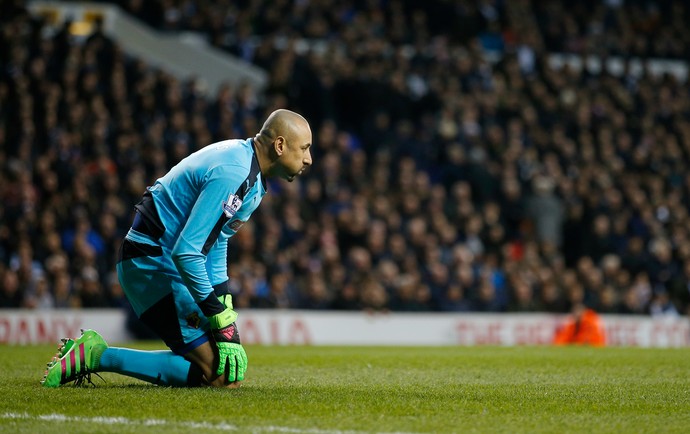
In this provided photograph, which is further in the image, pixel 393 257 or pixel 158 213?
pixel 393 257

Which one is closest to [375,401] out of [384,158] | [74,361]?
[74,361]

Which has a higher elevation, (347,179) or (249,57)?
(249,57)

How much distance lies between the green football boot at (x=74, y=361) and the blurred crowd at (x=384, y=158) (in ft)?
27.0

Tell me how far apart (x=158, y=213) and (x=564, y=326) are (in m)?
12.1

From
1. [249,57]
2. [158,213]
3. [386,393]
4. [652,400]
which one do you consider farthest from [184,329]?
[249,57]

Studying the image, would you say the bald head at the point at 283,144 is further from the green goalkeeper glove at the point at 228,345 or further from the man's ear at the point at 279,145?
the green goalkeeper glove at the point at 228,345

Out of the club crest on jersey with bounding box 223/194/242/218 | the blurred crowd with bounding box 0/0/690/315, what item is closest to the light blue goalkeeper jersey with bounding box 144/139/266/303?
the club crest on jersey with bounding box 223/194/242/218

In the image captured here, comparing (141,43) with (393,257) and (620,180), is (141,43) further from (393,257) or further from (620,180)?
(620,180)

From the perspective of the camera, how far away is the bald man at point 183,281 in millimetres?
6719

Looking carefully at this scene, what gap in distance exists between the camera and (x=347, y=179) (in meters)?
19.2

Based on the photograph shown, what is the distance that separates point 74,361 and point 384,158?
13.0 metres

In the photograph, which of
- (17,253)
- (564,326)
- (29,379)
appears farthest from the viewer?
(564,326)

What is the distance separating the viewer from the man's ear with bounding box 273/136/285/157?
6871mm

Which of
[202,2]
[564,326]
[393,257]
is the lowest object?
[564,326]
